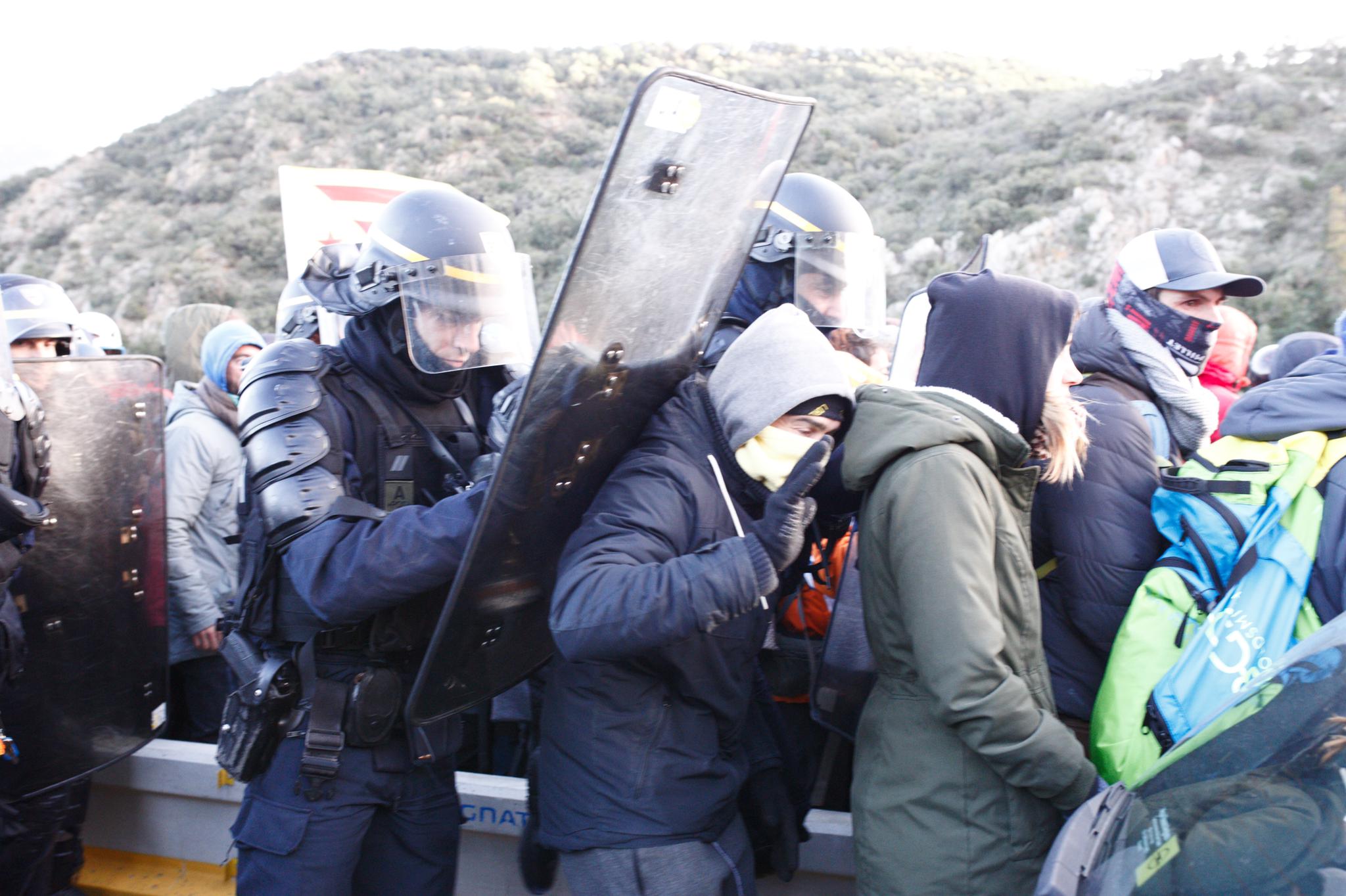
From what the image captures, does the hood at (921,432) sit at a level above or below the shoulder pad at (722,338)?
above

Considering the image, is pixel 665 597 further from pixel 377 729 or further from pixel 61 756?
pixel 61 756

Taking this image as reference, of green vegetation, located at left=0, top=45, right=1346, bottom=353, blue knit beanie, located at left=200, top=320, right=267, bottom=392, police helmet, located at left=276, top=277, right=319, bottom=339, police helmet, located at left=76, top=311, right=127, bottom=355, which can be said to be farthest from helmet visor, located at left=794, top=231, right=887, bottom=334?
green vegetation, located at left=0, top=45, right=1346, bottom=353

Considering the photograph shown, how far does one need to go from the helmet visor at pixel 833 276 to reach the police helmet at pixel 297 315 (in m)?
1.43

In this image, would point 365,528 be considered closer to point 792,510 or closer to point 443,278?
point 443,278

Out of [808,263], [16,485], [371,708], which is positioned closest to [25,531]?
[16,485]

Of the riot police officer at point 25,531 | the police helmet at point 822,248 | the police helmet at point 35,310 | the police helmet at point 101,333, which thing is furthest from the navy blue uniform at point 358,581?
the police helmet at point 101,333

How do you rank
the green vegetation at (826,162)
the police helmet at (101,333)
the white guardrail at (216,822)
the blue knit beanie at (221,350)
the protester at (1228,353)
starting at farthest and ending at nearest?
1. the green vegetation at (826,162)
2. the police helmet at (101,333)
3. the blue knit beanie at (221,350)
4. the protester at (1228,353)
5. the white guardrail at (216,822)

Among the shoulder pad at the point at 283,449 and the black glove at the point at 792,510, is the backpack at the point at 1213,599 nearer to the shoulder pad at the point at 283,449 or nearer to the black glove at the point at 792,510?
the black glove at the point at 792,510

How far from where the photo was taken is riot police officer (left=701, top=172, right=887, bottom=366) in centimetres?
307

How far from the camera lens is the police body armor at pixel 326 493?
6.88 ft

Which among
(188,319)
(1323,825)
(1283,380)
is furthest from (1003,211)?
(1323,825)

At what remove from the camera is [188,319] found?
549cm

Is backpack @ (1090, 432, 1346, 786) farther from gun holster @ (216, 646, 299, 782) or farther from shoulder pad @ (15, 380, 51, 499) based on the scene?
shoulder pad @ (15, 380, 51, 499)

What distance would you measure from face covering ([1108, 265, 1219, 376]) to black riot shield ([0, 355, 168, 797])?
2.75 meters
